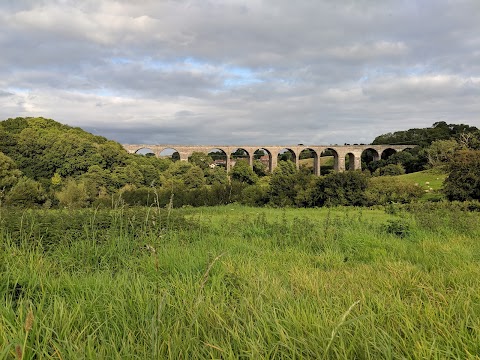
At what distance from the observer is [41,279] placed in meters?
2.71

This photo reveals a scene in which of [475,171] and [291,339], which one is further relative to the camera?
[475,171]

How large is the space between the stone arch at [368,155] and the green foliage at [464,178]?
6131cm

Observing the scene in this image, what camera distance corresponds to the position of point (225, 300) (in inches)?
95.7

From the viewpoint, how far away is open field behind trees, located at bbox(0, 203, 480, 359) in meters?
1.69

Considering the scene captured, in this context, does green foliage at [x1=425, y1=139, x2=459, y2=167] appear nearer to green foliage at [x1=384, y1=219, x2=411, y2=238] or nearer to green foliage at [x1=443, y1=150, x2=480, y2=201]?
green foliage at [x1=443, y1=150, x2=480, y2=201]

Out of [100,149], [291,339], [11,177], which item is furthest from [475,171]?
[100,149]

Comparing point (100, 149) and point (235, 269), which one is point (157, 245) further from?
point (100, 149)

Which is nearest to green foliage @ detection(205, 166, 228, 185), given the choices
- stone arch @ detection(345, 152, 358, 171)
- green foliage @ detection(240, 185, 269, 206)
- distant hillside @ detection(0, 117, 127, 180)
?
distant hillside @ detection(0, 117, 127, 180)

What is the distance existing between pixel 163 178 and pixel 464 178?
105 ft

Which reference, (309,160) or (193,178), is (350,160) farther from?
(193,178)

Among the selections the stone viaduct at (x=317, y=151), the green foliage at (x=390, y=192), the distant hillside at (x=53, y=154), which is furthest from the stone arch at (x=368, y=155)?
the green foliage at (x=390, y=192)

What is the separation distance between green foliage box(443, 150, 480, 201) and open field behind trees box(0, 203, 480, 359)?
14.6 m

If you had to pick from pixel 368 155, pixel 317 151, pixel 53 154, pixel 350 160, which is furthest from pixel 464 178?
pixel 368 155

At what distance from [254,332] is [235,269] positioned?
1232 millimetres
